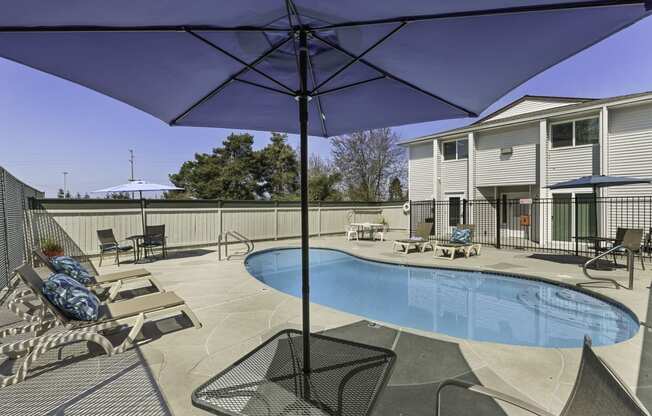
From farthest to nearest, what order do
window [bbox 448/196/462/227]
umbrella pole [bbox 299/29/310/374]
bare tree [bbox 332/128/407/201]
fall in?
1. bare tree [bbox 332/128/407/201]
2. window [bbox 448/196/462/227]
3. umbrella pole [bbox 299/29/310/374]

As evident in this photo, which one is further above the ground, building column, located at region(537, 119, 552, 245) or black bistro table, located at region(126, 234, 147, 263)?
building column, located at region(537, 119, 552, 245)

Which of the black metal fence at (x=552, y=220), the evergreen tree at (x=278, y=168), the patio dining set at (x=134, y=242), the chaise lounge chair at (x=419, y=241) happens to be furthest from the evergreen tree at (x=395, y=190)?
the patio dining set at (x=134, y=242)

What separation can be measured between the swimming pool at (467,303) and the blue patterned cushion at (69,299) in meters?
3.96

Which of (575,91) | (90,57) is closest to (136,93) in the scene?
(90,57)

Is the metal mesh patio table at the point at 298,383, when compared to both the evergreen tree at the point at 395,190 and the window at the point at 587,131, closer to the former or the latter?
the window at the point at 587,131

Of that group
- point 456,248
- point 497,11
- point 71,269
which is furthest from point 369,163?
point 497,11

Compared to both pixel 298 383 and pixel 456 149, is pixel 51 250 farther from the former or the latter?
pixel 456 149

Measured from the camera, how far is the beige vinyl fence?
8.65 meters

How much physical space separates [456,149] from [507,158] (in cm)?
234

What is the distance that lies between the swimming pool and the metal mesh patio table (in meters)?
2.94

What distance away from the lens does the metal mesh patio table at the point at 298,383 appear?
177cm

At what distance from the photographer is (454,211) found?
15.0 metres

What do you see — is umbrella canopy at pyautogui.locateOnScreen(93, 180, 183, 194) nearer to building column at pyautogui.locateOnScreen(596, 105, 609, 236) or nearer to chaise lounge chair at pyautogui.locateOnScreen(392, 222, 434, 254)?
chaise lounge chair at pyautogui.locateOnScreen(392, 222, 434, 254)

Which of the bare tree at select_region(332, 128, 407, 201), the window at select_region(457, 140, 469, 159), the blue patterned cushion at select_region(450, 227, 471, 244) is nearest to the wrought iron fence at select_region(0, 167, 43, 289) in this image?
the blue patterned cushion at select_region(450, 227, 471, 244)
